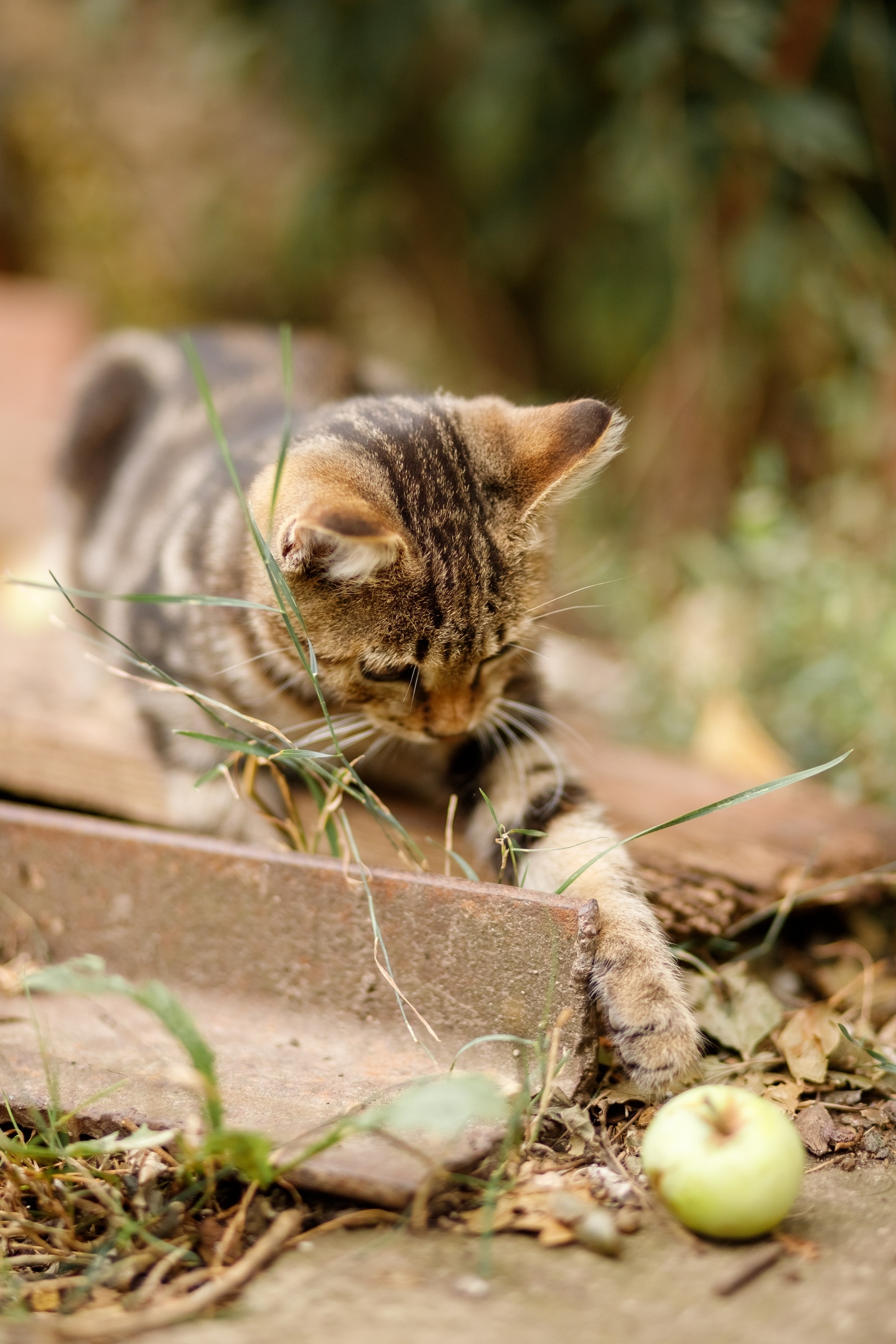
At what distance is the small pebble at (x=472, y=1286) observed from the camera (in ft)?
3.15

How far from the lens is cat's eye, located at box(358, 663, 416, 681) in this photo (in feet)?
4.98

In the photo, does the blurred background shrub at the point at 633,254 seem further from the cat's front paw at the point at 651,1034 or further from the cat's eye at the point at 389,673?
the cat's front paw at the point at 651,1034

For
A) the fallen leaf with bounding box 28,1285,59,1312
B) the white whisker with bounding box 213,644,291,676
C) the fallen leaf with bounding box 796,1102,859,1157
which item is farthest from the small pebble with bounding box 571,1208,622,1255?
the white whisker with bounding box 213,644,291,676

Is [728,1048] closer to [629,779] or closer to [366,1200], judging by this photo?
[366,1200]

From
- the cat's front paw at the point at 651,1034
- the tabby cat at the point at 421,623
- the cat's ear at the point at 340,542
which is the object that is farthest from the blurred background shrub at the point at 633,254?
the cat's front paw at the point at 651,1034

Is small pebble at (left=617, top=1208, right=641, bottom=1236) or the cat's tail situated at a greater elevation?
the cat's tail

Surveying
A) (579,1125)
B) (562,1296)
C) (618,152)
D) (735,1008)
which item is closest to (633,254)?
(618,152)

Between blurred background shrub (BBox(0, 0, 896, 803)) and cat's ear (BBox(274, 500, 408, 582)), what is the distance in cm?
73

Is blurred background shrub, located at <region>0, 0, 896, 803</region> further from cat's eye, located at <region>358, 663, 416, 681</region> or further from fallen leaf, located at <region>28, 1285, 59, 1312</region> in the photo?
fallen leaf, located at <region>28, 1285, 59, 1312</region>

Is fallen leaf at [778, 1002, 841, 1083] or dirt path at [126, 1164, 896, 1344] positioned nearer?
dirt path at [126, 1164, 896, 1344]

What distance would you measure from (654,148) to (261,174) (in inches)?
107

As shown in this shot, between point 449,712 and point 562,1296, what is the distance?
31.3 inches

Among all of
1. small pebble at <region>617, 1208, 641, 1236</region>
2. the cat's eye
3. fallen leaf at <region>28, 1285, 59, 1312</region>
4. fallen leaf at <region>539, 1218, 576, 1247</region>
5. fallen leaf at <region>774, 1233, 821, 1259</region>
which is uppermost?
the cat's eye

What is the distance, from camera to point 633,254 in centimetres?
383
